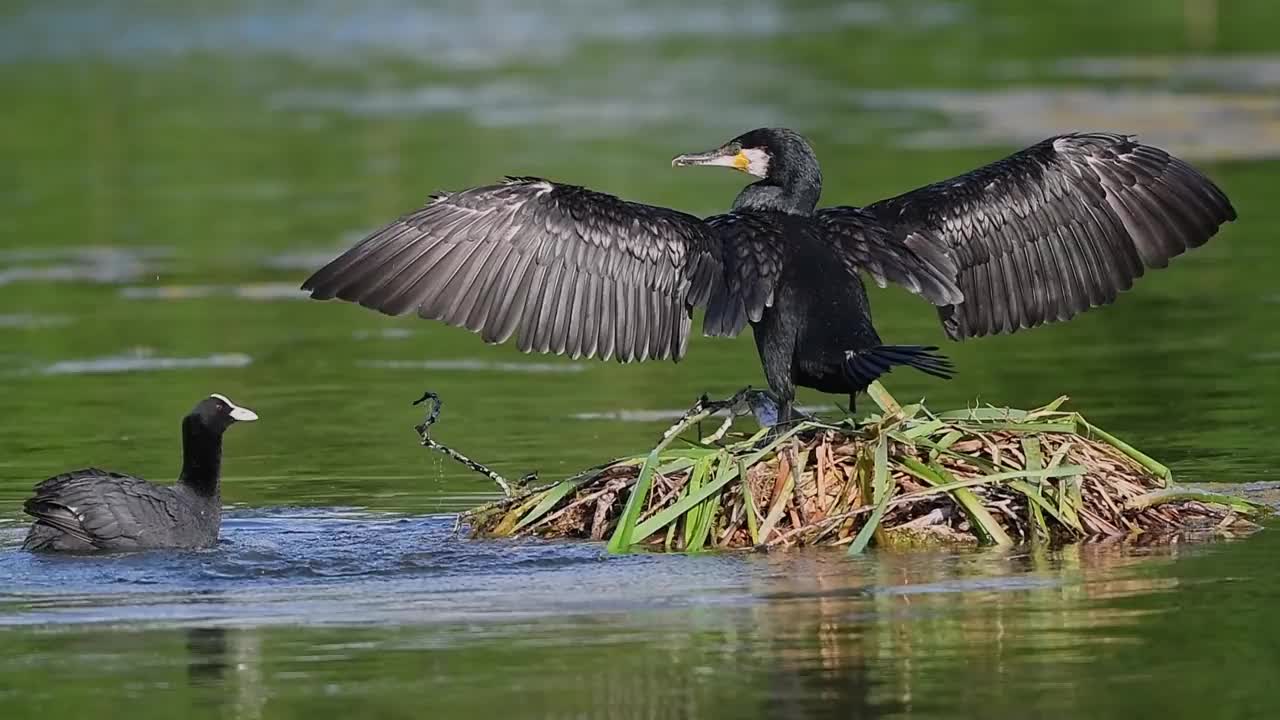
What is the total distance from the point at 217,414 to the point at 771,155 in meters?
2.71

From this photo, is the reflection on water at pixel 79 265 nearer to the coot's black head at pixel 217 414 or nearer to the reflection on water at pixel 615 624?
the coot's black head at pixel 217 414

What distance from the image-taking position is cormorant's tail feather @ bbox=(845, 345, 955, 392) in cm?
1029

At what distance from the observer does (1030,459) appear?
10.6 meters

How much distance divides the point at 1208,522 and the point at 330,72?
30.3 meters

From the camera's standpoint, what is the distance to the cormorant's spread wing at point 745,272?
36.4 ft

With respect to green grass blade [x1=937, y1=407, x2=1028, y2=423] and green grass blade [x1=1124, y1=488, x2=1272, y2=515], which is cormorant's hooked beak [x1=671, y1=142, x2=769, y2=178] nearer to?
green grass blade [x1=937, y1=407, x2=1028, y2=423]

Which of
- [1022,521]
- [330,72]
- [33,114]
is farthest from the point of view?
[330,72]

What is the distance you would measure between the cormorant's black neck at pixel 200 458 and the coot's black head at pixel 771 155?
2.37 m

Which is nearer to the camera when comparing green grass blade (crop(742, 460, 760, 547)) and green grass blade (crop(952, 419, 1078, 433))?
green grass blade (crop(742, 460, 760, 547))

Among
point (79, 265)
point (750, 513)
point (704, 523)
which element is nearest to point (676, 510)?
point (704, 523)

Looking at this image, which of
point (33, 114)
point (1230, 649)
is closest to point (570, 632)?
point (1230, 649)

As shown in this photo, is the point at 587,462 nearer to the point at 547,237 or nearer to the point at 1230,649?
the point at 547,237

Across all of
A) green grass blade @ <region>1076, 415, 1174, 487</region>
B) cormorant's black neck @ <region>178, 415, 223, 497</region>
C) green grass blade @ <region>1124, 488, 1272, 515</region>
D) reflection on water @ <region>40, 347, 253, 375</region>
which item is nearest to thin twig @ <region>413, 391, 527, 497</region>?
→ cormorant's black neck @ <region>178, 415, 223, 497</region>

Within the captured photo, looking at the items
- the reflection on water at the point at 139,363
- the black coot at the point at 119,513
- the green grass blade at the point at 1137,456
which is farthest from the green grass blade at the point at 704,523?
the reflection on water at the point at 139,363
